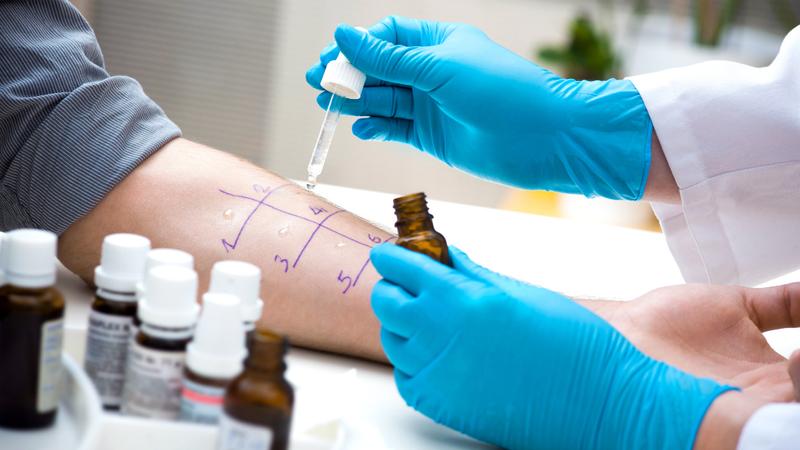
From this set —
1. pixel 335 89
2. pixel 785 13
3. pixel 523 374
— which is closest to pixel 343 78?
pixel 335 89

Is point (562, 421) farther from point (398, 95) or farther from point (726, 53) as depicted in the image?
point (726, 53)

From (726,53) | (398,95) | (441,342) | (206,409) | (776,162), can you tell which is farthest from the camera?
(726,53)

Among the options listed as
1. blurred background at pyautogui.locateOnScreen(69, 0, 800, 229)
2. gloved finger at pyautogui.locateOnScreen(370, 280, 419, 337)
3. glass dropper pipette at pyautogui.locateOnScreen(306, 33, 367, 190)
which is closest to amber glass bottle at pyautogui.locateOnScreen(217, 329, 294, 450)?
gloved finger at pyautogui.locateOnScreen(370, 280, 419, 337)

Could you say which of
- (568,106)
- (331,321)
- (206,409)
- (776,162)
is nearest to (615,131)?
(568,106)

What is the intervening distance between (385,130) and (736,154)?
21.9 inches

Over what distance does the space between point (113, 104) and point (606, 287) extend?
34.5 inches

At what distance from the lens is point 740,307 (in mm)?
1110

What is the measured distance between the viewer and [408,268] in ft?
3.00

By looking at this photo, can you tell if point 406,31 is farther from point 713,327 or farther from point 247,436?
point 247,436

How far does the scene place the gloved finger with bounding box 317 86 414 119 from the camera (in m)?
1.41

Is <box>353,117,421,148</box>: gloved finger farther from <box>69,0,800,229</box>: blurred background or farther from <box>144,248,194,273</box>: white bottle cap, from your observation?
<box>69,0,800,229</box>: blurred background

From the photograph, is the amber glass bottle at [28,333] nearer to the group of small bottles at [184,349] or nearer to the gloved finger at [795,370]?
the group of small bottles at [184,349]

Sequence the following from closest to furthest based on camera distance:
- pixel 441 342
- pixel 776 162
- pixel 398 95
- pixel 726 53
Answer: pixel 441 342 < pixel 776 162 < pixel 398 95 < pixel 726 53

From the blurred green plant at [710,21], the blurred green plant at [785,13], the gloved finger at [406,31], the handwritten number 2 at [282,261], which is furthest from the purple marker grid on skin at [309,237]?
the blurred green plant at [785,13]
